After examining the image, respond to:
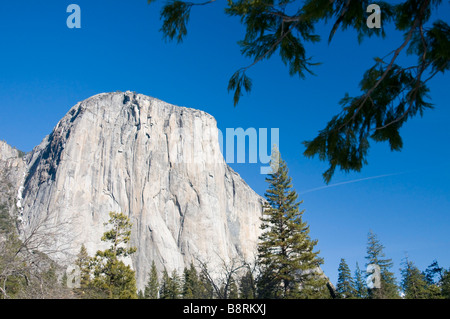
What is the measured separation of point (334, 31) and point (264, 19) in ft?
2.61

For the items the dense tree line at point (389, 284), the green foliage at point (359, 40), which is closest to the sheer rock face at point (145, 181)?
the dense tree line at point (389, 284)

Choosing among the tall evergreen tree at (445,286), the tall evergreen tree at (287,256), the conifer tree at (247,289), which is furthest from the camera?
the tall evergreen tree at (445,286)

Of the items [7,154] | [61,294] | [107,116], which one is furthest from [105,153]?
[61,294]

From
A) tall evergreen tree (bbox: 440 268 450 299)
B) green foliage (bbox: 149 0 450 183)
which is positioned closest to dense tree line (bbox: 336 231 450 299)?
tall evergreen tree (bbox: 440 268 450 299)

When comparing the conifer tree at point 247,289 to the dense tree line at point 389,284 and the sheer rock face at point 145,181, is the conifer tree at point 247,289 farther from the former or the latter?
the sheer rock face at point 145,181

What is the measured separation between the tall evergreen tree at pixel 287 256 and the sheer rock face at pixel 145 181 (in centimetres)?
5373

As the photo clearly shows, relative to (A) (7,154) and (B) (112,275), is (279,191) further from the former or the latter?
(A) (7,154)

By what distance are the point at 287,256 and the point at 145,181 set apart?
6854 centimetres

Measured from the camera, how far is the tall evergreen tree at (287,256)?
20.7m

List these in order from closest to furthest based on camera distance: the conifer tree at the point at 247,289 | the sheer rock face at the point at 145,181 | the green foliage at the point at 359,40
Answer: the green foliage at the point at 359,40, the conifer tree at the point at 247,289, the sheer rock face at the point at 145,181

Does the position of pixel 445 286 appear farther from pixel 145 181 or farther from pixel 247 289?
pixel 145 181

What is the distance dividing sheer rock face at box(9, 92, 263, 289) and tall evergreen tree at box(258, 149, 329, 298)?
5373 centimetres

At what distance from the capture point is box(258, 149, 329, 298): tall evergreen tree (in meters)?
20.7
